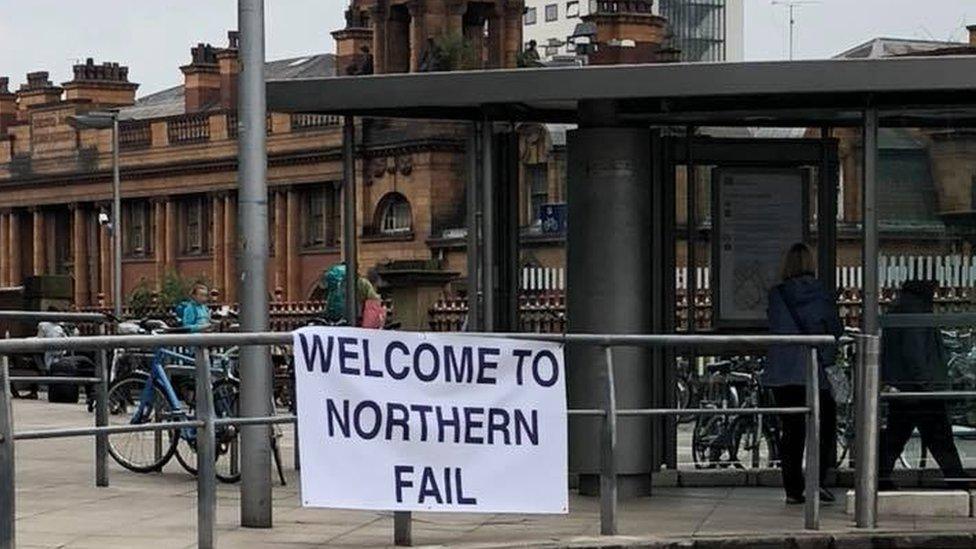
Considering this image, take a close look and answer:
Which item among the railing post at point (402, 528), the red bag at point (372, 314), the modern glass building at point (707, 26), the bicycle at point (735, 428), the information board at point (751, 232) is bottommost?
the railing post at point (402, 528)

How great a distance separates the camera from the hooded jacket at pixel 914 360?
1472 cm

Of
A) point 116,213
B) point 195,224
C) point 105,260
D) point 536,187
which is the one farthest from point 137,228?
point 536,187

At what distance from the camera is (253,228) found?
44.5ft

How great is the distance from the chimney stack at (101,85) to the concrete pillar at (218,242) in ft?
48.6

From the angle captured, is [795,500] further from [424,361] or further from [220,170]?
[220,170]

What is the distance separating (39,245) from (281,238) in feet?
61.8

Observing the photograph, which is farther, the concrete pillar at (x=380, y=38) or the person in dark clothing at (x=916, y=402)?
the concrete pillar at (x=380, y=38)

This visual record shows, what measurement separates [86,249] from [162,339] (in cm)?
9804

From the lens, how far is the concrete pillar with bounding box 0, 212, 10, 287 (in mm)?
113750

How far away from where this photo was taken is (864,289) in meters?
14.5

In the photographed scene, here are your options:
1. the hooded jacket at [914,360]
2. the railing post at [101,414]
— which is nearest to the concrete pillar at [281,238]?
the railing post at [101,414]

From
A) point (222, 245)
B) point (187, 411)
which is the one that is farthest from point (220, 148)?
point (187, 411)

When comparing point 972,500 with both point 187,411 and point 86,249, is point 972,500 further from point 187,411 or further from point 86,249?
point 86,249

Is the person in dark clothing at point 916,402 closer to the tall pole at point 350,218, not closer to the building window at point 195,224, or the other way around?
the tall pole at point 350,218
